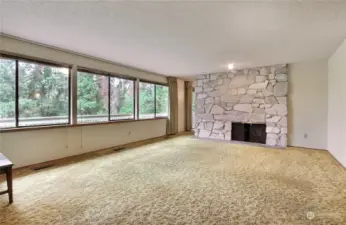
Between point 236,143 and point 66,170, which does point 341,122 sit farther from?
point 66,170

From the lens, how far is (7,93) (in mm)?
3498

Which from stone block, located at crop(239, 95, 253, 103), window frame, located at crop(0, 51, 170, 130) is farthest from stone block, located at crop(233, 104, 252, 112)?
window frame, located at crop(0, 51, 170, 130)

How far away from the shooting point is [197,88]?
7.30m

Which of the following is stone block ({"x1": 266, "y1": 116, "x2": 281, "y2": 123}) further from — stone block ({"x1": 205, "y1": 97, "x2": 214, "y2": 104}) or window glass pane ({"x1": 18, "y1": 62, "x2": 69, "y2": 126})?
window glass pane ({"x1": 18, "y1": 62, "x2": 69, "y2": 126})

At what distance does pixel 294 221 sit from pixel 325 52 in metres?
3.96

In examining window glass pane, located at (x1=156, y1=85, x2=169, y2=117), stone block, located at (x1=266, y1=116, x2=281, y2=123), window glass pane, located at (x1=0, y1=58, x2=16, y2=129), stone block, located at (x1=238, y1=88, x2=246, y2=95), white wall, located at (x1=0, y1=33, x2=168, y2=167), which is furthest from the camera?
window glass pane, located at (x1=156, y1=85, x2=169, y2=117)

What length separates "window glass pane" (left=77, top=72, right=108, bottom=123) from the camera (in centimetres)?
472

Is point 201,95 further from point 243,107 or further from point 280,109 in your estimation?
point 280,109

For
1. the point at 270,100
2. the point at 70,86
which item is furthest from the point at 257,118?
the point at 70,86

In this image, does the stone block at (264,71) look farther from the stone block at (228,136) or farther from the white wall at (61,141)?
the white wall at (61,141)

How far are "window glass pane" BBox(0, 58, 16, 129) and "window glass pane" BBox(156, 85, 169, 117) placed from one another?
4.43 m

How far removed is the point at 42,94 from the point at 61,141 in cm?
103

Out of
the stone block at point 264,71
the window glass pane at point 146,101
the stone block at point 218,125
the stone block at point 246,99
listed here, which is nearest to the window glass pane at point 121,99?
the window glass pane at point 146,101

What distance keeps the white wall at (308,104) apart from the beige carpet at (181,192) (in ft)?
3.41
